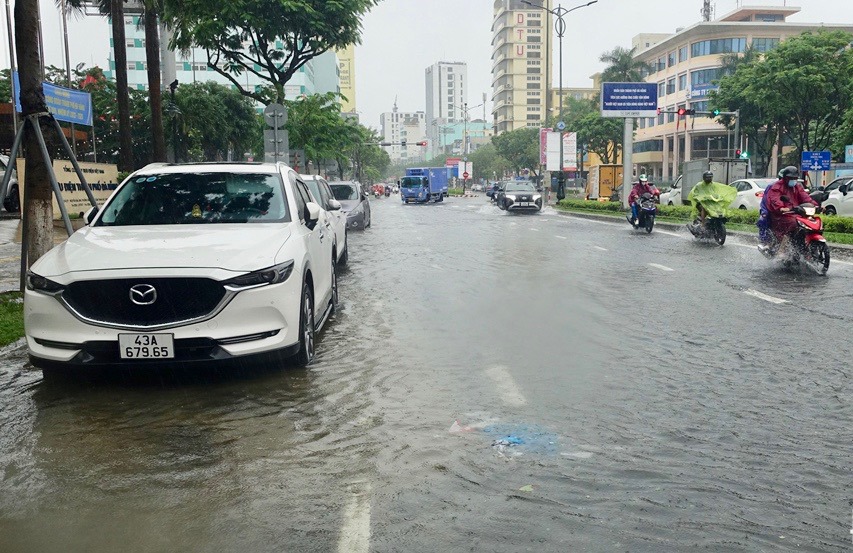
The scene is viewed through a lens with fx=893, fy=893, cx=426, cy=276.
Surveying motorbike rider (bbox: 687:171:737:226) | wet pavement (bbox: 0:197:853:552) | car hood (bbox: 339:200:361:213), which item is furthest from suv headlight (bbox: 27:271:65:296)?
car hood (bbox: 339:200:361:213)

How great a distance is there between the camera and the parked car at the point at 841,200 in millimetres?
28594

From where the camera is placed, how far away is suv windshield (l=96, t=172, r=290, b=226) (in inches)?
296

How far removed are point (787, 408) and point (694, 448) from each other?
45.7 inches

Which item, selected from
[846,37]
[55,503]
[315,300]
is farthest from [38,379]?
[846,37]

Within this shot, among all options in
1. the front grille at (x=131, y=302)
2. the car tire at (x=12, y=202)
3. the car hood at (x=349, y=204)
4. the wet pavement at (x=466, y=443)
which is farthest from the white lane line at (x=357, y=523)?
the car tire at (x=12, y=202)

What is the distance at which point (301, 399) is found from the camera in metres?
6.02

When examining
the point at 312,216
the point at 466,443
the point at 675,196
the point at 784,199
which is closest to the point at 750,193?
the point at 675,196

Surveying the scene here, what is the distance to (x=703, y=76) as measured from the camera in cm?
8744

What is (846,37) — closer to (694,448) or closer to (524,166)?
(694,448)

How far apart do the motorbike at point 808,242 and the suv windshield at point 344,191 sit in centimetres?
1508

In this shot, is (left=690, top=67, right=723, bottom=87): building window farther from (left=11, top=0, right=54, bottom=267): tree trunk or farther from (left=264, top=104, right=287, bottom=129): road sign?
(left=11, top=0, right=54, bottom=267): tree trunk

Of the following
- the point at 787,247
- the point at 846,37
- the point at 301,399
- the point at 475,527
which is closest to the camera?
the point at 475,527

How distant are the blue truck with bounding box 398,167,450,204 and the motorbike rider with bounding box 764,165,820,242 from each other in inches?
2008

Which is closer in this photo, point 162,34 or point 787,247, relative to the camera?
point 787,247
